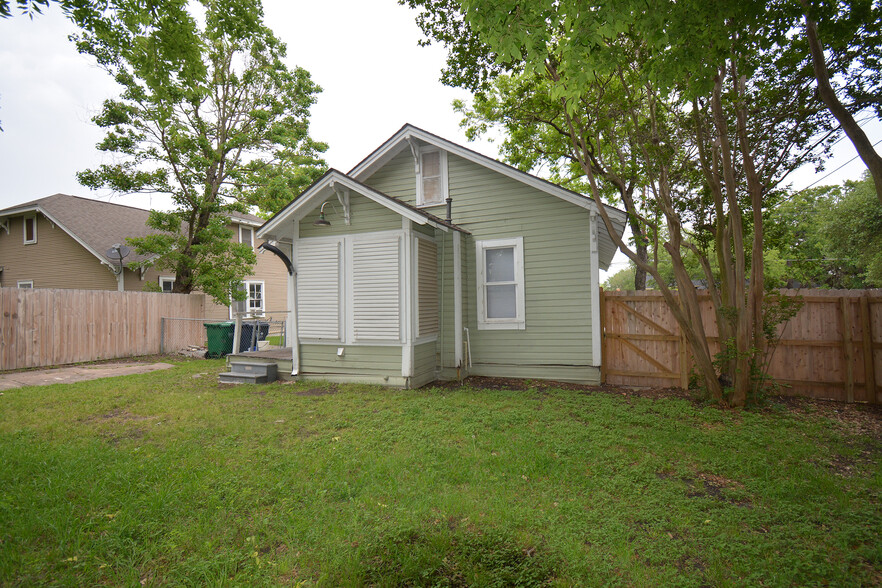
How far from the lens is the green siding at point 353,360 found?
757cm

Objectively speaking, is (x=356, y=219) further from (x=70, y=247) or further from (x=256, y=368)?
(x=70, y=247)

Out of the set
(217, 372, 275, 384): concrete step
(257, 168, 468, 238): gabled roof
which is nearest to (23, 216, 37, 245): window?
(217, 372, 275, 384): concrete step

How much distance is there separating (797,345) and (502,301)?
4.99 meters

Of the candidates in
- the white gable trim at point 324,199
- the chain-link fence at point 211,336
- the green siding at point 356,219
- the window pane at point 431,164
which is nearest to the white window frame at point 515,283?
the white gable trim at point 324,199

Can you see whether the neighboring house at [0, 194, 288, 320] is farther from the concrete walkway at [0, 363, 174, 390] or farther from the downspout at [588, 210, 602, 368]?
the downspout at [588, 210, 602, 368]

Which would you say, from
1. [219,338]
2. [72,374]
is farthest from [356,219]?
[72,374]

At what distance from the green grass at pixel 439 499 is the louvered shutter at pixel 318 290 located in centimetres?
248

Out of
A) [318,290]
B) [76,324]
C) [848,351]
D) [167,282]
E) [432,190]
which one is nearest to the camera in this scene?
[848,351]

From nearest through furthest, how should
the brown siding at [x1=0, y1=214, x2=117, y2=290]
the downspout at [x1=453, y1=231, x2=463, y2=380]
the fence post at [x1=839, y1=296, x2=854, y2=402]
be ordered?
the fence post at [x1=839, y1=296, x2=854, y2=402] → the downspout at [x1=453, y1=231, x2=463, y2=380] → the brown siding at [x1=0, y1=214, x2=117, y2=290]

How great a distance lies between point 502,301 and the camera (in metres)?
8.61

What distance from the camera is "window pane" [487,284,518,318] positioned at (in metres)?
8.52

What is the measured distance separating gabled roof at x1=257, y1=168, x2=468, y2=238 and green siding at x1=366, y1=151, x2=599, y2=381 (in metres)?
0.99

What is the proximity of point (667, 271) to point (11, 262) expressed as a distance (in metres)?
54.9

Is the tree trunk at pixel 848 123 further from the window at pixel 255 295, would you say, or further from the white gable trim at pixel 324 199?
the window at pixel 255 295
